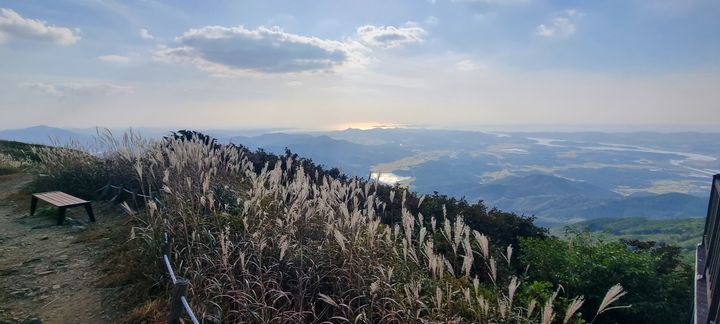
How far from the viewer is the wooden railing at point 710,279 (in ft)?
14.1

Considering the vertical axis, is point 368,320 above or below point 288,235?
below

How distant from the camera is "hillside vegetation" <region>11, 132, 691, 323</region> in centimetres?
341

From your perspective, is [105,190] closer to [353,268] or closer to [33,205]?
[33,205]

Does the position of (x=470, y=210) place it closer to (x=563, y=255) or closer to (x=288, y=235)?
(x=563, y=255)

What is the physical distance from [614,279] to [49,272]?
24.9 ft

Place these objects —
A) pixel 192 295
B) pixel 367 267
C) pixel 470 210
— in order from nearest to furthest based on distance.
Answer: pixel 192 295 < pixel 367 267 < pixel 470 210

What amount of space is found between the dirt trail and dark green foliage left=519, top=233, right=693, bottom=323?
5392 millimetres

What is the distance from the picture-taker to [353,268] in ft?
13.0

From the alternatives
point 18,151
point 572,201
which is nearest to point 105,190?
point 18,151

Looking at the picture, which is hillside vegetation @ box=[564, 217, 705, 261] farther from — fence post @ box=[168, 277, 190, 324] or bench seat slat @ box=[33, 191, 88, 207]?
fence post @ box=[168, 277, 190, 324]

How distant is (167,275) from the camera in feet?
14.2

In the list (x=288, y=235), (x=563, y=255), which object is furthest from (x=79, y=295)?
(x=563, y=255)

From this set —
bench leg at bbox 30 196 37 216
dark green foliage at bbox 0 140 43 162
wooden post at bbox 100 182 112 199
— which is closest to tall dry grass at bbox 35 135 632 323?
wooden post at bbox 100 182 112 199

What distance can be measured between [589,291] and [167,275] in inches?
214
